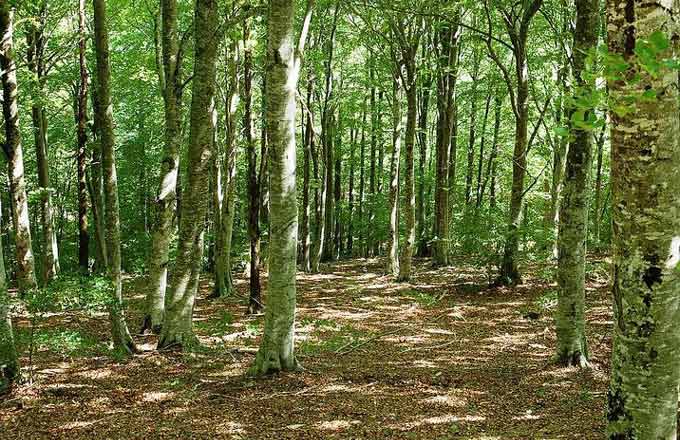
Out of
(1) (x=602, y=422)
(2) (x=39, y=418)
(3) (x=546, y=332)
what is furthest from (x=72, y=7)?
(1) (x=602, y=422)

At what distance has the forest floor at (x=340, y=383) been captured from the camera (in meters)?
5.55

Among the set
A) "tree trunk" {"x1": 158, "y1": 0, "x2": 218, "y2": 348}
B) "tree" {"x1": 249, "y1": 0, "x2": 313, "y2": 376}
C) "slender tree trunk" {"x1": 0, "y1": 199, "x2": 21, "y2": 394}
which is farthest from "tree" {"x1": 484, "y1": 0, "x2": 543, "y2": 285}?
"slender tree trunk" {"x1": 0, "y1": 199, "x2": 21, "y2": 394}

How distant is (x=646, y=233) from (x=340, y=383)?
5.09 m

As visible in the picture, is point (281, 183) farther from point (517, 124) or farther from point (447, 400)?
point (517, 124)

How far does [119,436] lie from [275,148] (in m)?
3.73

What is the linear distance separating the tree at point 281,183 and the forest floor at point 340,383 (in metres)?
0.80

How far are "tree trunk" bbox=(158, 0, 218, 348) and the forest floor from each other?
2.19ft

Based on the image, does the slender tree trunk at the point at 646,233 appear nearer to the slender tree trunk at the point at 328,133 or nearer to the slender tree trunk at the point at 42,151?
the slender tree trunk at the point at 42,151

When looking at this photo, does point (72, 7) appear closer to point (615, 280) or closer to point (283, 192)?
point (283, 192)

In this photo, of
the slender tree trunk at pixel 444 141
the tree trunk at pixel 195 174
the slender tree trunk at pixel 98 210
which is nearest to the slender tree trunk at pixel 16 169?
the slender tree trunk at pixel 98 210

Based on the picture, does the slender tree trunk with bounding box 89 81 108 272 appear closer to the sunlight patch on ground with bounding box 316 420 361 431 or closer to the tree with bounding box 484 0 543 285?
the sunlight patch on ground with bounding box 316 420 361 431

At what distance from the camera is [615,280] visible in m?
2.86

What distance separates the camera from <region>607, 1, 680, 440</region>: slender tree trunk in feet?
8.71

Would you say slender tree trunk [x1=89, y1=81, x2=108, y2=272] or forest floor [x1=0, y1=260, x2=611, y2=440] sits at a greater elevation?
slender tree trunk [x1=89, y1=81, x2=108, y2=272]
